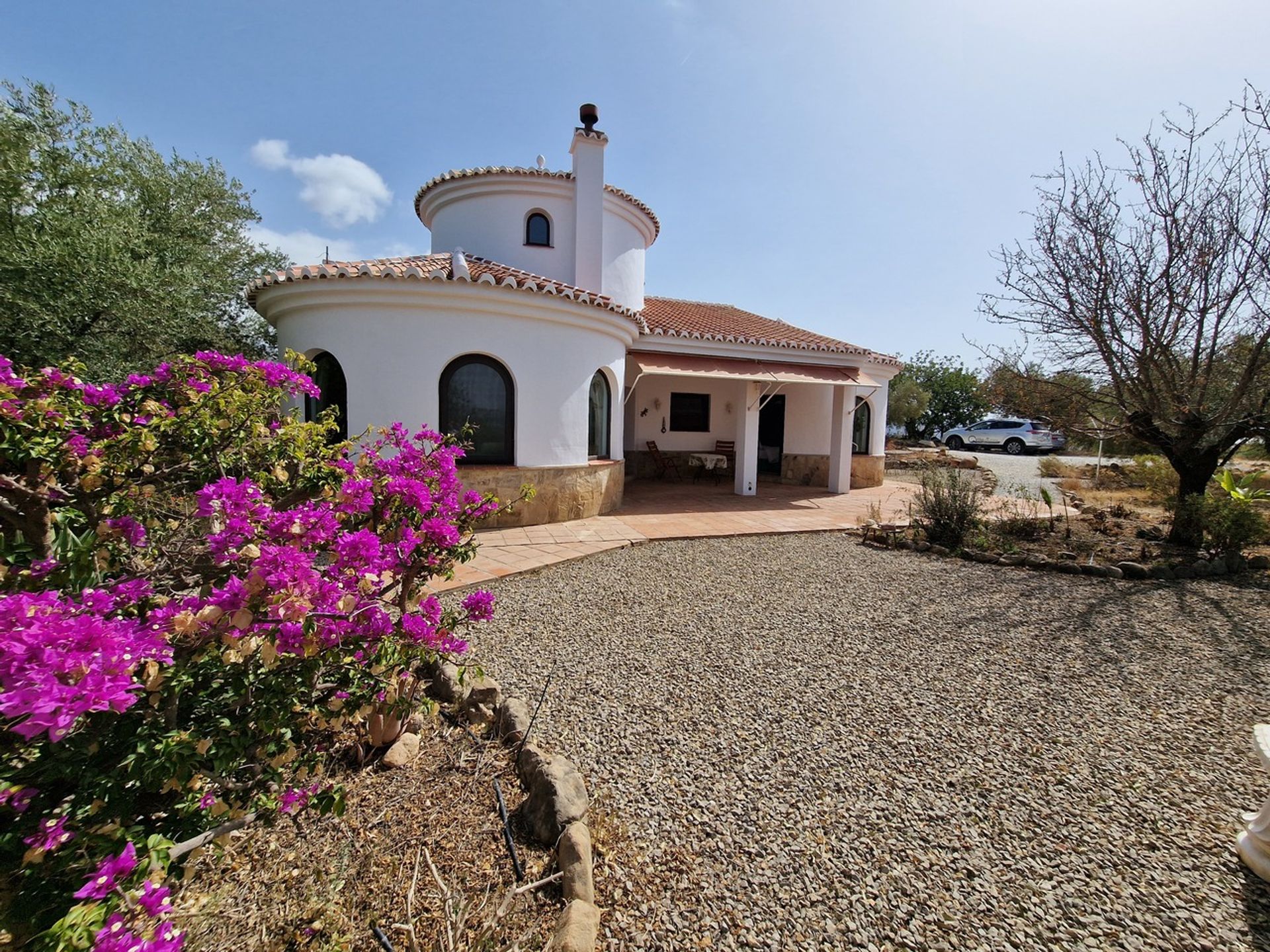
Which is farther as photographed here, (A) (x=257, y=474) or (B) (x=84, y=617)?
(A) (x=257, y=474)

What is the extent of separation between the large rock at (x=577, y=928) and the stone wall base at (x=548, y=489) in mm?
8920

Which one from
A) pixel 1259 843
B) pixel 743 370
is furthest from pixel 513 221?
pixel 1259 843

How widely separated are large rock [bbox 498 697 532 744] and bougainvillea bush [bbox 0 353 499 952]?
31.6 inches

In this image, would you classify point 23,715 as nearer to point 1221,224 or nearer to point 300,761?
point 300,761

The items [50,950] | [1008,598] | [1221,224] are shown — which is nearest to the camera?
[50,950]

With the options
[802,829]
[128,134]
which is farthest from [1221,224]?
[128,134]

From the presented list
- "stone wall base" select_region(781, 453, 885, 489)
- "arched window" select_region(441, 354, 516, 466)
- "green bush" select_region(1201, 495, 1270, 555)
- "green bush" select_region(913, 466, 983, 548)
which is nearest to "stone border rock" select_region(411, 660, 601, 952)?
"arched window" select_region(441, 354, 516, 466)

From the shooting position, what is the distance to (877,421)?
21859 mm

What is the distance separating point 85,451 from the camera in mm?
3150

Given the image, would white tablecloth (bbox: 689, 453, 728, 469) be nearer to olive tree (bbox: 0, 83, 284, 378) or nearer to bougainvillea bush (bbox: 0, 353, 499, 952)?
olive tree (bbox: 0, 83, 284, 378)

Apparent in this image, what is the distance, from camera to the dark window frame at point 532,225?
16.7 m

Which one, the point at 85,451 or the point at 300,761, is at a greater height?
the point at 85,451

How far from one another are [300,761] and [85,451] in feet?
7.46

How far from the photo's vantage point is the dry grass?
266 centimetres
